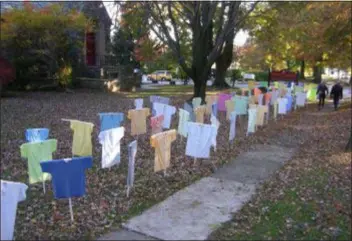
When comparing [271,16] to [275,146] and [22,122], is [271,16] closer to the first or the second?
[275,146]

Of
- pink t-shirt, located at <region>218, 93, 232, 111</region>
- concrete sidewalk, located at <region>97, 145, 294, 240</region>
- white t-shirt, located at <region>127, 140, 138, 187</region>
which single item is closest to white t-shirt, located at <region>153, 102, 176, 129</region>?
concrete sidewalk, located at <region>97, 145, 294, 240</region>

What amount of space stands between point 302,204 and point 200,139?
2451 mm

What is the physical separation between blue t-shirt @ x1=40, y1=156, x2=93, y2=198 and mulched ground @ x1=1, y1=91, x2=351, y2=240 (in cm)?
40

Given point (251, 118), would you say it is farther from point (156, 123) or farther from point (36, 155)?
point (36, 155)

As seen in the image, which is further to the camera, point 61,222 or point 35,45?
point 35,45

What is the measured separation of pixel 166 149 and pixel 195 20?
38.5 ft

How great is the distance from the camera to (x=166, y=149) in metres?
7.38

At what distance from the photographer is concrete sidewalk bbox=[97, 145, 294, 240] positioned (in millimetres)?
5176

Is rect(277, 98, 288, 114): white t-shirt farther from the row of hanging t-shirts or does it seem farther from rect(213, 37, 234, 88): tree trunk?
rect(213, 37, 234, 88): tree trunk

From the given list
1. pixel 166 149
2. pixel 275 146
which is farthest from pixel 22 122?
pixel 275 146

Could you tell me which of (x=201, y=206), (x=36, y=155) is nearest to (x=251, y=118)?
(x=201, y=206)

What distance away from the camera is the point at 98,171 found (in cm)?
766

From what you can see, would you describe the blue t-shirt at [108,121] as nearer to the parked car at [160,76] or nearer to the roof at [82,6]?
the roof at [82,6]

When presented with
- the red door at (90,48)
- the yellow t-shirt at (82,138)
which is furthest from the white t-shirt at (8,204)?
the red door at (90,48)
